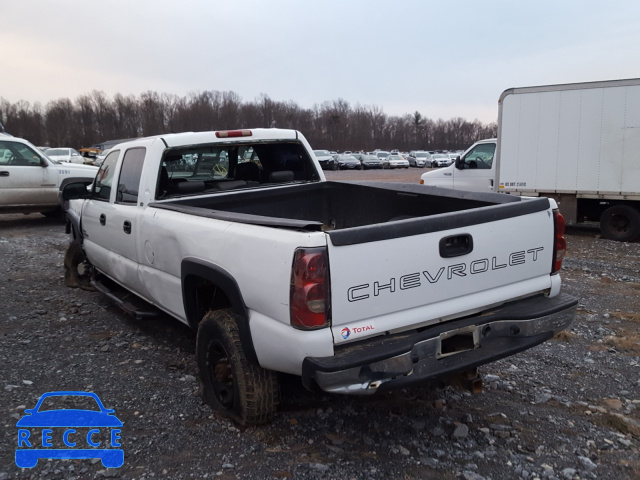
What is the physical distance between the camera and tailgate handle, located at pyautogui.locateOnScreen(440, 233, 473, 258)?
10.0 ft

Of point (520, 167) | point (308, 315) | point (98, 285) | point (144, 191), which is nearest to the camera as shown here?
point (308, 315)

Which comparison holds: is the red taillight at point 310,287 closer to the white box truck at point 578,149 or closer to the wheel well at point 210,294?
the wheel well at point 210,294

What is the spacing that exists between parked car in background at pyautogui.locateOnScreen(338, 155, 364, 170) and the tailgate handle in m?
46.0

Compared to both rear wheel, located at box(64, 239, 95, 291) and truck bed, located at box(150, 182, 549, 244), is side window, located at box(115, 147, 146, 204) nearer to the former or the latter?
truck bed, located at box(150, 182, 549, 244)

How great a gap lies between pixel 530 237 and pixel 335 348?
1523 millimetres

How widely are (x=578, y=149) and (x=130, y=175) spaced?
8.58 metres

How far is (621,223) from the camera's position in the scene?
1044 centimetres

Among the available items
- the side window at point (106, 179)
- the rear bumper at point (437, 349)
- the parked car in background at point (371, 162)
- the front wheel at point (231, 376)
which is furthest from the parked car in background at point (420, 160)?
the front wheel at point (231, 376)

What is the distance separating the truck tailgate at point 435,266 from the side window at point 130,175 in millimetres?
2661

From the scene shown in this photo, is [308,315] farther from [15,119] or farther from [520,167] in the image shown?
[15,119]

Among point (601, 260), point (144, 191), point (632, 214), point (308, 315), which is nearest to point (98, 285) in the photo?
point (144, 191)

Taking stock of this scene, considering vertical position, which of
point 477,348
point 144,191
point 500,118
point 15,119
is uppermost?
point 15,119

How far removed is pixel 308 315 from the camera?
2744 mm

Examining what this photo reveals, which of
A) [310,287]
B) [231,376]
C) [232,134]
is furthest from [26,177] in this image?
[310,287]
